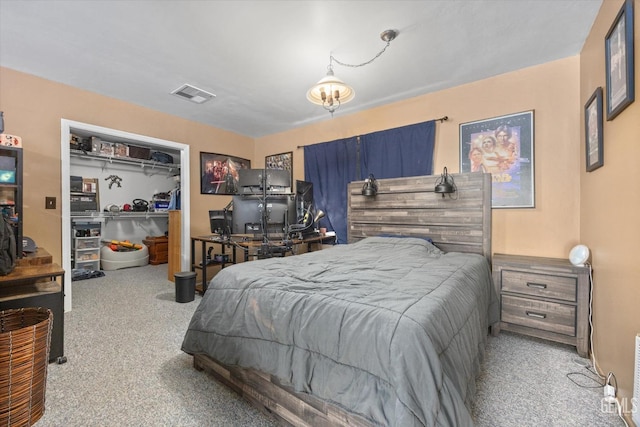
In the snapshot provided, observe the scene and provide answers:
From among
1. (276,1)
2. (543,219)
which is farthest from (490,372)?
(276,1)

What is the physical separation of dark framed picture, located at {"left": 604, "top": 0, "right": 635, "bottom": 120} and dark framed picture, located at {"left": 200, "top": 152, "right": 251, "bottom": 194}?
478 centimetres

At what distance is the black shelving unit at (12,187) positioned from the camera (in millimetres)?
2404

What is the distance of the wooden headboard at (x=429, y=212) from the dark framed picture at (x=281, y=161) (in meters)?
1.51

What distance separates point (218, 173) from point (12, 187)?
8.75 ft

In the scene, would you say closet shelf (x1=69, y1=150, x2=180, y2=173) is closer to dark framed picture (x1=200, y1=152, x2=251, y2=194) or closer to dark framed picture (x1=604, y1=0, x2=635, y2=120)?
dark framed picture (x1=200, y1=152, x2=251, y2=194)

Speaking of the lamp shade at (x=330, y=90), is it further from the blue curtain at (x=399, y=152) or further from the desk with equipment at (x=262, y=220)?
the blue curtain at (x=399, y=152)

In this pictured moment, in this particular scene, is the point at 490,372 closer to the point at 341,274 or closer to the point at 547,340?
the point at 547,340

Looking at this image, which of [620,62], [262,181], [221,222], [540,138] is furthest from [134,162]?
[620,62]

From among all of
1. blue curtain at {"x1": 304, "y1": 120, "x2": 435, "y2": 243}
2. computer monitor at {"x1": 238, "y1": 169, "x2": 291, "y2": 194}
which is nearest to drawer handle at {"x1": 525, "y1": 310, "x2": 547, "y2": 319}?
blue curtain at {"x1": 304, "y1": 120, "x2": 435, "y2": 243}

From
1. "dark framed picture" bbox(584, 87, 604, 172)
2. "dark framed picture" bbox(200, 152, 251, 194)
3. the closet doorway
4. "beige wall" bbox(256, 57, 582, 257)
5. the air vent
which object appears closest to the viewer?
"dark framed picture" bbox(584, 87, 604, 172)

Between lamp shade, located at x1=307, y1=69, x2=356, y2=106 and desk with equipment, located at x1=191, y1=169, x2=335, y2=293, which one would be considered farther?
desk with equipment, located at x1=191, y1=169, x2=335, y2=293

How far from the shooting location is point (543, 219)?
2748mm

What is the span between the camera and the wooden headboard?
9.46ft

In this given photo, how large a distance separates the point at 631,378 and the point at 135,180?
766 cm
